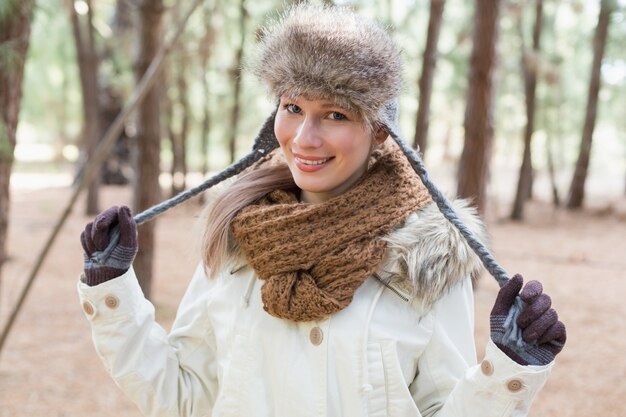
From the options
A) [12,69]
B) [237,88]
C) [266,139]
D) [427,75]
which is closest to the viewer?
[266,139]

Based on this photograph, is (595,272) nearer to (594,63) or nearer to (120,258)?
(594,63)

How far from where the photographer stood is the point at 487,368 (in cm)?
147

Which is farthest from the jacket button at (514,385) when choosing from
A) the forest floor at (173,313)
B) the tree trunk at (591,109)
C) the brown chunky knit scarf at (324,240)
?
the tree trunk at (591,109)

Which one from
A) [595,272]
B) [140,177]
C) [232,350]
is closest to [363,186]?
[232,350]

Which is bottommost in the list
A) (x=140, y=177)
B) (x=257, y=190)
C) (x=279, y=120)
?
(x=140, y=177)

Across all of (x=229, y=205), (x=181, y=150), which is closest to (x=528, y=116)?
(x=181, y=150)

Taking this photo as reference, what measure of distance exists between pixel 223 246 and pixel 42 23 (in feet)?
39.9

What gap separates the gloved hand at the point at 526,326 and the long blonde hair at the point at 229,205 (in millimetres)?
723

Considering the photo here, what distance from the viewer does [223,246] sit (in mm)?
1823

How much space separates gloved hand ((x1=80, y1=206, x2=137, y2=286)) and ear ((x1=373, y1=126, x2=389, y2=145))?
667 millimetres

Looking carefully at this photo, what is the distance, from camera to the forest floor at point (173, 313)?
4824mm

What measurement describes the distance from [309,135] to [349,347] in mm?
524

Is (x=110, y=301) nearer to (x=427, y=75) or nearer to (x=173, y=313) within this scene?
(x=173, y=313)

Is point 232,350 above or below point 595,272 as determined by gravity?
above
